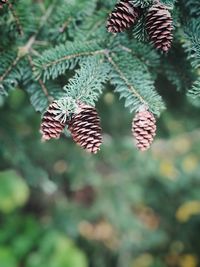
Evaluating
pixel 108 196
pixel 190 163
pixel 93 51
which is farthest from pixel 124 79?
pixel 108 196

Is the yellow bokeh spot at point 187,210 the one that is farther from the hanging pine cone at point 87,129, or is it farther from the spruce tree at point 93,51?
the hanging pine cone at point 87,129

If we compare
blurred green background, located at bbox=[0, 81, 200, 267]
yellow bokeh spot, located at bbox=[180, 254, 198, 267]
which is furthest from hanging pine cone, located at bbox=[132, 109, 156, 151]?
yellow bokeh spot, located at bbox=[180, 254, 198, 267]

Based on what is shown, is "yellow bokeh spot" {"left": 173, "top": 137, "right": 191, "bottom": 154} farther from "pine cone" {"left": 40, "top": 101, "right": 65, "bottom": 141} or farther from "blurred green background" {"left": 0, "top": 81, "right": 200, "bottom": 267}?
"pine cone" {"left": 40, "top": 101, "right": 65, "bottom": 141}

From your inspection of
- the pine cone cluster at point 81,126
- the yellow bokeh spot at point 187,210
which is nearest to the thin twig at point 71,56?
the pine cone cluster at point 81,126

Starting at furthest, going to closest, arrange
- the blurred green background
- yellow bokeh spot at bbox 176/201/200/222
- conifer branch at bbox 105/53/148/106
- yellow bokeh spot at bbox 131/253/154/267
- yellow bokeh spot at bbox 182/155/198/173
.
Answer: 1. yellow bokeh spot at bbox 131/253/154/267
2. yellow bokeh spot at bbox 176/201/200/222
3. yellow bokeh spot at bbox 182/155/198/173
4. the blurred green background
5. conifer branch at bbox 105/53/148/106

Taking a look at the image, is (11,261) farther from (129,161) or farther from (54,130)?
(54,130)

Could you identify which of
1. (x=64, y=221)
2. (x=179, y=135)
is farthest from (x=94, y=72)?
(x=64, y=221)
